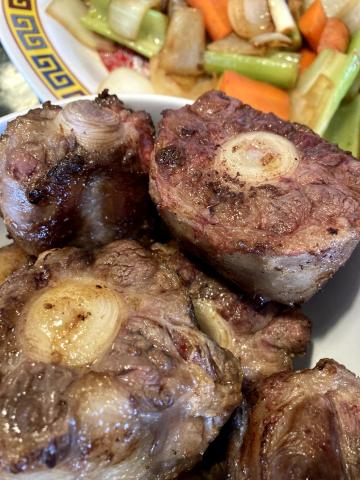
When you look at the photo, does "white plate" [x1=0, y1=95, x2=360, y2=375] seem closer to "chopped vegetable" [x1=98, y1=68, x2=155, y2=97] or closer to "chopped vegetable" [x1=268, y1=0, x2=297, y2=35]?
"chopped vegetable" [x1=98, y1=68, x2=155, y2=97]

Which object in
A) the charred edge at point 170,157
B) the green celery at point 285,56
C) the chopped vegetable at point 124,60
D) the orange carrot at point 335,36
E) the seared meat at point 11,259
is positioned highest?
the charred edge at point 170,157

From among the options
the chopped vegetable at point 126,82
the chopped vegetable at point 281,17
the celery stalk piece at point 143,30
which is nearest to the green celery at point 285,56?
the chopped vegetable at point 281,17

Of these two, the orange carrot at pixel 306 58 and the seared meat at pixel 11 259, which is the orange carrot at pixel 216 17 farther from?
the seared meat at pixel 11 259

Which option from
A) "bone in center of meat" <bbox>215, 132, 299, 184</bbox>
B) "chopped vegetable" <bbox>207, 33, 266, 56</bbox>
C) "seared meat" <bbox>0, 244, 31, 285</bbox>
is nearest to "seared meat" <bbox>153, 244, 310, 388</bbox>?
"bone in center of meat" <bbox>215, 132, 299, 184</bbox>

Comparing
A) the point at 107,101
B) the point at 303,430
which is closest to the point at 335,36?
the point at 107,101

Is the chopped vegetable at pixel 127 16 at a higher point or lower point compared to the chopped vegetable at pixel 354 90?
lower

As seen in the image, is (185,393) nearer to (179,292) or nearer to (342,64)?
(179,292)

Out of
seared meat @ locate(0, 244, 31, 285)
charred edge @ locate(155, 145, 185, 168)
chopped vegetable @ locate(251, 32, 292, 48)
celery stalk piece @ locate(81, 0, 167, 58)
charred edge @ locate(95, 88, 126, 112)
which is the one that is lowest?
celery stalk piece @ locate(81, 0, 167, 58)

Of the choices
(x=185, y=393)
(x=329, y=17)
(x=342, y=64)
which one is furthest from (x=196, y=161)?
(x=329, y=17)
